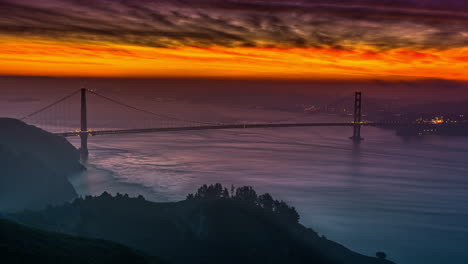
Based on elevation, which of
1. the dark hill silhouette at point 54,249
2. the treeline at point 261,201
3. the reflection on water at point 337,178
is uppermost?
the dark hill silhouette at point 54,249

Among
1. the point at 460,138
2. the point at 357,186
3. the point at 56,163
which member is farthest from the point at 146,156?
the point at 460,138

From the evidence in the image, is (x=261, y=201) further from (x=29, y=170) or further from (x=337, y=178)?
(x=337, y=178)

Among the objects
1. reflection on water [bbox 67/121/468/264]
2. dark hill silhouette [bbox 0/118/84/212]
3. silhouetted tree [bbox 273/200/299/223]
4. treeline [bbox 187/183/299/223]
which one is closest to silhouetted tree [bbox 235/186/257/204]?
treeline [bbox 187/183/299/223]

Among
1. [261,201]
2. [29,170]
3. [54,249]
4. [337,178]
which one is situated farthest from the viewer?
[337,178]

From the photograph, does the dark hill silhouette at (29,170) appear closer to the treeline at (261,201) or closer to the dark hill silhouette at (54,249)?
the treeline at (261,201)

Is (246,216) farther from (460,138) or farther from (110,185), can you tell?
(460,138)

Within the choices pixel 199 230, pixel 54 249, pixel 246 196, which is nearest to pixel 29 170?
pixel 246 196

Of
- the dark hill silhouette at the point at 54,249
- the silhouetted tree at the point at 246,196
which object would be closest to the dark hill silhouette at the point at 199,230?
the silhouetted tree at the point at 246,196
